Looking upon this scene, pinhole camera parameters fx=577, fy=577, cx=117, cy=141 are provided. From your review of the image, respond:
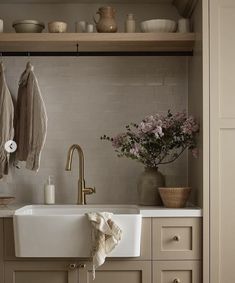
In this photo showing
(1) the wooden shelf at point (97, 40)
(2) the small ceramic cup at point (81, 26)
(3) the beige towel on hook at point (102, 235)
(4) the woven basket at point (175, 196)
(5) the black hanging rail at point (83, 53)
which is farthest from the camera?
(5) the black hanging rail at point (83, 53)

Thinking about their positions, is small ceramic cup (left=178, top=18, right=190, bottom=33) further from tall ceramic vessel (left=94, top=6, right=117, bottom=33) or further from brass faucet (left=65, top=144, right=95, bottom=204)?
brass faucet (left=65, top=144, right=95, bottom=204)

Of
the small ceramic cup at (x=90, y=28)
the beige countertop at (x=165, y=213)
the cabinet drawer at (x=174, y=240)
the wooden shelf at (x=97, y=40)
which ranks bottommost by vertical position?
the cabinet drawer at (x=174, y=240)

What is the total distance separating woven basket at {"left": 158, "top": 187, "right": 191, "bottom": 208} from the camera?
3.23m

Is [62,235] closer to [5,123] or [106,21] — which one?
[5,123]

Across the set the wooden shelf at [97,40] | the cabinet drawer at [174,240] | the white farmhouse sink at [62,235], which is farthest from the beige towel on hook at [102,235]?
the wooden shelf at [97,40]

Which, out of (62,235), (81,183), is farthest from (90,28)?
(62,235)

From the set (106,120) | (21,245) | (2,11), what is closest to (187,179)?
(106,120)

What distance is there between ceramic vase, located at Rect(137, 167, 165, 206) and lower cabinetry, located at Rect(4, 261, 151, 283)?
0.43 metres

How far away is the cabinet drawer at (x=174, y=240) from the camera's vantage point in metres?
3.11

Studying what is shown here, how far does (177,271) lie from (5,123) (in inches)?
51.5

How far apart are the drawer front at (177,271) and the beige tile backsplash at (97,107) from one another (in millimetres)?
692

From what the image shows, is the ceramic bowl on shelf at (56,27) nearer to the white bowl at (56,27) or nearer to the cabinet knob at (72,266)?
the white bowl at (56,27)

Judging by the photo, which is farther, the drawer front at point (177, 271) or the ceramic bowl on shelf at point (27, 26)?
the ceramic bowl on shelf at point (27, 26)

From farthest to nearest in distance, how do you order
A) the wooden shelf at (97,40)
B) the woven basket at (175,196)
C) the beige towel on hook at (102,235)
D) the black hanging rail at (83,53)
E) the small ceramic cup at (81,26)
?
1. the black hanging rail at (83,53)
2. the small ceramic cup at (81,26)
3. the wooden shelf at (97,40)
4. the woven basket at (175,196)
5. the beige towel on hook at (102,235)
